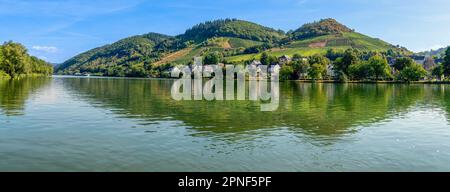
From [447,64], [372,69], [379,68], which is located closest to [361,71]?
[372,69]

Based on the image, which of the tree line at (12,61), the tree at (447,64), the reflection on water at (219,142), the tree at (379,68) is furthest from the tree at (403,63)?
the tree line at (12,61)

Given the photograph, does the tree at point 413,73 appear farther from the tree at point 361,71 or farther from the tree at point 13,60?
the tree at point 13,60

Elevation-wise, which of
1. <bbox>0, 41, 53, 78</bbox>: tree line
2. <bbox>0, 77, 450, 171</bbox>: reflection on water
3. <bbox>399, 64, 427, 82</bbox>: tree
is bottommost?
<bbox>0, 77, 450, 171</bbox>: reflection on water

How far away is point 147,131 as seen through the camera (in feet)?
97.3

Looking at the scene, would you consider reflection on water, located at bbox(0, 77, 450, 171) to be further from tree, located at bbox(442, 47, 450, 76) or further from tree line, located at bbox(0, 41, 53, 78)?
tree, located at bbox(442, 47, 450, 76)

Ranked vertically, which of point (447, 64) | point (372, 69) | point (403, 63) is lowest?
point (372, 69)

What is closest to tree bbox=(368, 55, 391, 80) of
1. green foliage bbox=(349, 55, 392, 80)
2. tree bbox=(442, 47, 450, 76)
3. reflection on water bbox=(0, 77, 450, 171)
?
green foliage bbox=(349, 55, 392, 80)

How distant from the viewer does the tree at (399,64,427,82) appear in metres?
175

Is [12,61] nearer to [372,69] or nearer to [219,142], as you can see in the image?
[372,69]

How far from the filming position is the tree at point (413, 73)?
175m

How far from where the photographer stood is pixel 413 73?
175 metres

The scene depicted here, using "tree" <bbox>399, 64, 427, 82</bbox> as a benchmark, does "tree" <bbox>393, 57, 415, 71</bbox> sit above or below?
above
